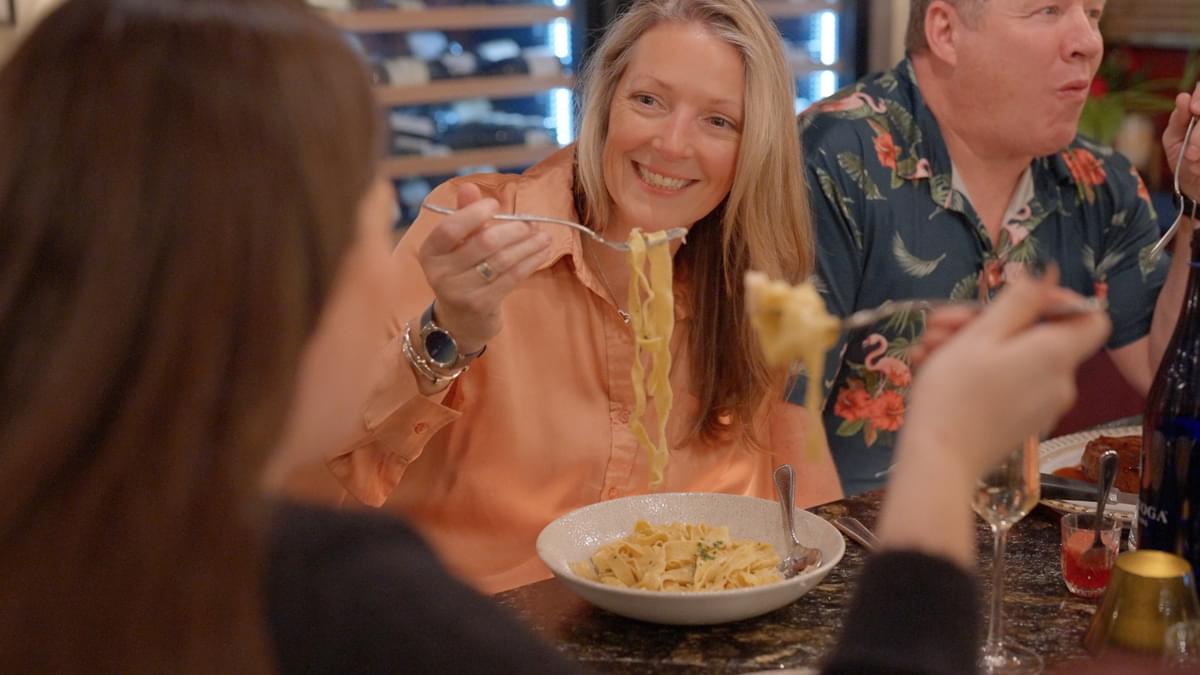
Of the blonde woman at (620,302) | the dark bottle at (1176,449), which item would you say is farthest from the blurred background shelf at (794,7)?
the dark bottle at (1176,449)

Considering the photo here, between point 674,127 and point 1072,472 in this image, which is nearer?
point 1072,472

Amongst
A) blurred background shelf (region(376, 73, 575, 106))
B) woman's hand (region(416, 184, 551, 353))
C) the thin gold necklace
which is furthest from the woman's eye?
blurred background shelf (region(376, 73, 575, 106))

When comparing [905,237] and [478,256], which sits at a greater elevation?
[478,256]

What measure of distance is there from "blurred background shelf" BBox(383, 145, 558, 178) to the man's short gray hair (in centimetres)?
178

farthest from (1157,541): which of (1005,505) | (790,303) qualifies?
(790,303)

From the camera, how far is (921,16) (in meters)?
2.75

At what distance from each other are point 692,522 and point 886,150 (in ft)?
3.86

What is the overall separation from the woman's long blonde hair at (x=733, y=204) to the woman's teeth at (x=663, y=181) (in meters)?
0.08

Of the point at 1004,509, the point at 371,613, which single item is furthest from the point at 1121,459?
the point at 371,613

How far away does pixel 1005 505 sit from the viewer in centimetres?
133

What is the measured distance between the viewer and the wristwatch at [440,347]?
1.83 metres

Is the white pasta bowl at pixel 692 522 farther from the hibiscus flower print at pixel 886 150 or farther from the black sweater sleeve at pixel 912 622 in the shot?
the hibiscus flower print at pixel 886 150

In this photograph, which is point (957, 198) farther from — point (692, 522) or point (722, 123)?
point (692, 522)

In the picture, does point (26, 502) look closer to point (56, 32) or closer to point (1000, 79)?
point (56, 32)
